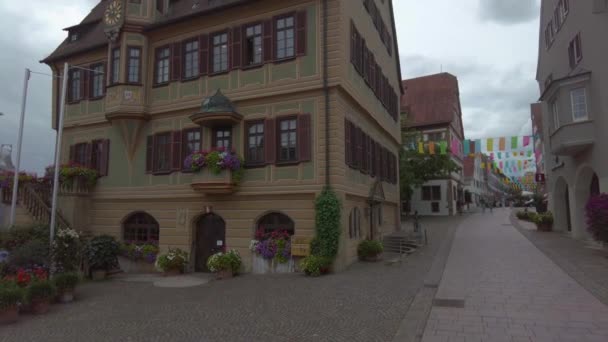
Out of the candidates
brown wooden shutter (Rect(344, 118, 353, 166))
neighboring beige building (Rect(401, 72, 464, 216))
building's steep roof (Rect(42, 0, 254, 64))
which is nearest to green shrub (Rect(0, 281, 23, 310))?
brown wooden shutter (Rect(344, 118, 353, 166))

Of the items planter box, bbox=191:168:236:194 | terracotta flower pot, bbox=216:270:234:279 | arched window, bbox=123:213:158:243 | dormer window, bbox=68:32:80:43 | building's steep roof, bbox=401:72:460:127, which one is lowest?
terracotta flower pot, bbox=216:270:234:279

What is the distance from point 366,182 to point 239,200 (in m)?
5.60

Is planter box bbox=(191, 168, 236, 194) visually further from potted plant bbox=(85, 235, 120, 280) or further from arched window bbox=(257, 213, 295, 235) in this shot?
potted plant bbox=(85, 235, 120, 280)

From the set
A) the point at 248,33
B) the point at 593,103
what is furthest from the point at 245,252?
the point at 593,103

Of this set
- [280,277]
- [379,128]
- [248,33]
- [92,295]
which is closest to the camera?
[92,295]

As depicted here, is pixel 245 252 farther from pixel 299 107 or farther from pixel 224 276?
pixel 299 107

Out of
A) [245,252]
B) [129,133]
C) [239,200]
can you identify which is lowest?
[245,252]

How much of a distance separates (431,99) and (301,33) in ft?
120

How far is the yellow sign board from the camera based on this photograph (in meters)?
14.1

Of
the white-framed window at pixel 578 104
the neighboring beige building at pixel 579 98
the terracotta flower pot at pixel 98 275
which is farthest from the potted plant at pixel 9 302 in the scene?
the white-framed window at pixel 578 104

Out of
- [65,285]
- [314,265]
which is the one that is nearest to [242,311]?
[314,265]

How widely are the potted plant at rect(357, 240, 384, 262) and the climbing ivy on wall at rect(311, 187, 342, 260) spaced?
8.97 feet

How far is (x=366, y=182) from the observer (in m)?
18.2

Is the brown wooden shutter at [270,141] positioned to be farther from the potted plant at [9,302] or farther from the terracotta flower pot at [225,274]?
the potted plant at [9,302]
